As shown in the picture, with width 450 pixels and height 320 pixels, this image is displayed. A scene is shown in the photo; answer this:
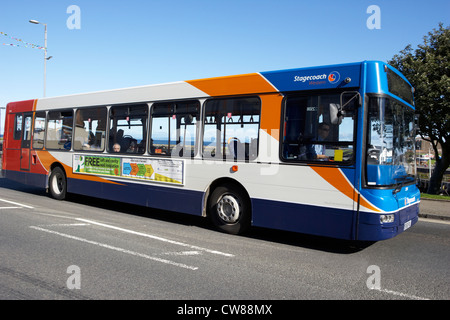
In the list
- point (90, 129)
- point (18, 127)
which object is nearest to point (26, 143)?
point (18, 127)

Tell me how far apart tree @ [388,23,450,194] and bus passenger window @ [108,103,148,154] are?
15697 millimetres

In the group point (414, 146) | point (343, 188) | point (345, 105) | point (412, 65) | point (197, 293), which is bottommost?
point (197, 293)

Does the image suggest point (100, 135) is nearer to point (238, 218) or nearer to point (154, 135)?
point (154, 135)

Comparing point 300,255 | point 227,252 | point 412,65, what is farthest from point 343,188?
point 412,65

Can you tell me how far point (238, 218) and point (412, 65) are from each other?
681 inches

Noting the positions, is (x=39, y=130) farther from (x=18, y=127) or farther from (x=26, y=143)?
(x=18, y=127)

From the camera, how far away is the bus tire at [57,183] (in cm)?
1052

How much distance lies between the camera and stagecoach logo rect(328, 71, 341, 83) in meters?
5.66

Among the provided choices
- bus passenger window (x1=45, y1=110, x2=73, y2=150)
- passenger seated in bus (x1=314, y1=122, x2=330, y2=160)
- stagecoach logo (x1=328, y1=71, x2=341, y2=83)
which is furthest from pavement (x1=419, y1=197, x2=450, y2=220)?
bus passenger window (x1=45, y1=110, x2=73, y2=150)

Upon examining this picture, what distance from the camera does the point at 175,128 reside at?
7.69 metres

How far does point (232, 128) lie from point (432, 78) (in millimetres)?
16841

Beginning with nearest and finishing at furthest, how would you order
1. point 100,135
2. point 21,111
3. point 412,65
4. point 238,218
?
point 238,218 → point 100,135 → point 21,111 → point 412,65

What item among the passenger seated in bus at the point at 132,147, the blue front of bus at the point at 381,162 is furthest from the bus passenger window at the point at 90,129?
the blue front of bus at the point at 381,162
